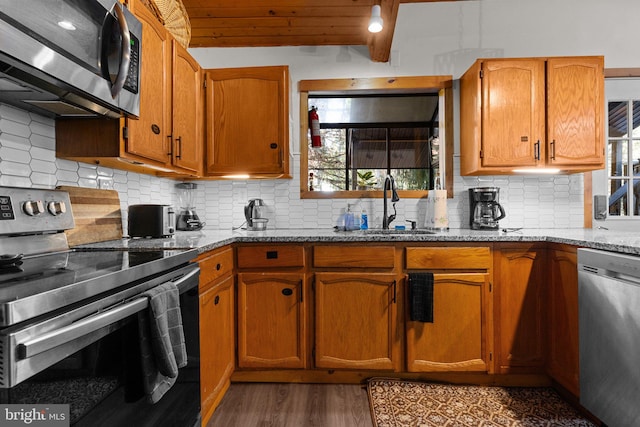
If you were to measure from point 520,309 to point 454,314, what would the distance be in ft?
1.24

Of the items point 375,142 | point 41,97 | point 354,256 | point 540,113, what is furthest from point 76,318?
point 375,142

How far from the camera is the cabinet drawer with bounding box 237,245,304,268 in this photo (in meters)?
2.10

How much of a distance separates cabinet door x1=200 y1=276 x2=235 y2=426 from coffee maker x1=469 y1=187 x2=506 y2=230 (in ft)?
5.83

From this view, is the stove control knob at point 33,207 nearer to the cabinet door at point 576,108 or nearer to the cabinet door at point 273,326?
the cabinet door at point 273,326

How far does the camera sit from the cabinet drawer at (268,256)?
6.88 ft

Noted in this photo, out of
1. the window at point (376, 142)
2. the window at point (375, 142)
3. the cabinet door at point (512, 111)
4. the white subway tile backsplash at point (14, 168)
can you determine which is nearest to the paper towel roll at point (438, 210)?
the cabinet door at point (512, 111)

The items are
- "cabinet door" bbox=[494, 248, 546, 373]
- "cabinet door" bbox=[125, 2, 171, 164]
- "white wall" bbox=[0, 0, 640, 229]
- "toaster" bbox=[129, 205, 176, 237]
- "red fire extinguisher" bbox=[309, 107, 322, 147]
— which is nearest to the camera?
"cabinet door" bbox=[125, 2, 171, 164]

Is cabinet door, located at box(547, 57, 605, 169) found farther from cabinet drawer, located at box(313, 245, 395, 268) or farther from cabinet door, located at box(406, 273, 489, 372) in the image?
cabinet drawer, located at box(313, 245, 395, 268)

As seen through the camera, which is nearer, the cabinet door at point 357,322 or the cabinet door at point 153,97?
the cabinet door at point 153,97

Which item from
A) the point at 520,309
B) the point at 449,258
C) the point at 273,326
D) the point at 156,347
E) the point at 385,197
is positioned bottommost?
the point at 273,326

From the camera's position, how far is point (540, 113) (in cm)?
238

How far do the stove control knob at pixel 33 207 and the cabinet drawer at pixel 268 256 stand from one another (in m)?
0.97

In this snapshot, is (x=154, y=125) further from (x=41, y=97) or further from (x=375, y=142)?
(x=375, y=142)

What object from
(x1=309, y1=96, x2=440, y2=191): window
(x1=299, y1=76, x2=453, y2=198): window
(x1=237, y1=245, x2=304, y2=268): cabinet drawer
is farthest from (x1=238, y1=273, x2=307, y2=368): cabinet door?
(x1=309, y1=96, x2=440, y2=191): window
